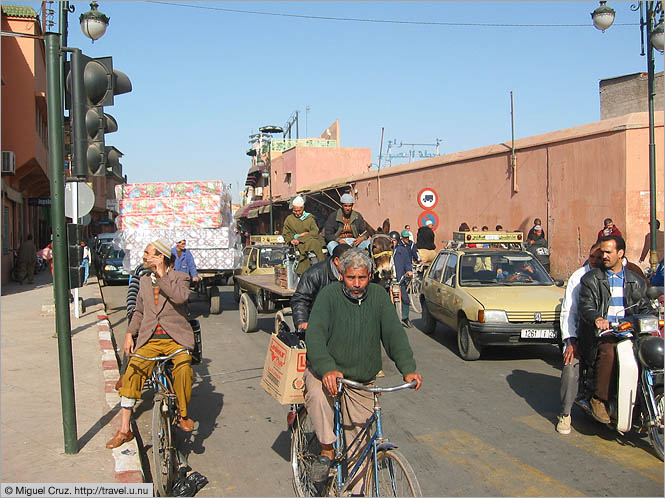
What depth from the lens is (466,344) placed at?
970 centimetres

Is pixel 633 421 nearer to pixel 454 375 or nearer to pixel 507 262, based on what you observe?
pixel 454 375

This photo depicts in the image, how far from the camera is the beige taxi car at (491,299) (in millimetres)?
9141

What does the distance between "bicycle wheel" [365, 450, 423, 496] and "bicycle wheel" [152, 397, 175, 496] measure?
5.65ft

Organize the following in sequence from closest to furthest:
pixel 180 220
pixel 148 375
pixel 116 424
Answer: pixel 148 375
pixel 116 424
pixel 180 220

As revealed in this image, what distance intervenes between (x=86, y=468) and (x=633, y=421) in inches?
183

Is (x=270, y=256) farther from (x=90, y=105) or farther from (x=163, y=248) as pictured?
(x=163, y=248)

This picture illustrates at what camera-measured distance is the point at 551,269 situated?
779 inches

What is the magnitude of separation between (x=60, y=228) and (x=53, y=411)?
2.39 metres

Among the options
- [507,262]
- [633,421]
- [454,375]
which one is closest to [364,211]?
[507,262]

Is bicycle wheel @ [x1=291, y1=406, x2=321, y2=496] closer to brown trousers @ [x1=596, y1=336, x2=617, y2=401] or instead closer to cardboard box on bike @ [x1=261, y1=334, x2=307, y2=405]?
cardboard box on bike @ [x1=261, y1=334, x2=307, y2=405]

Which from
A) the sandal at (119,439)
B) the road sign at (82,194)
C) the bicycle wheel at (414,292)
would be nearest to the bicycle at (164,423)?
the sandal at (119,439)

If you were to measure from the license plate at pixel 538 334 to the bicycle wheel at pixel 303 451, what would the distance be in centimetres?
512

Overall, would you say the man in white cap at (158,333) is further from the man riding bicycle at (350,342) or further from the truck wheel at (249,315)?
the truck wheel at (249,315)

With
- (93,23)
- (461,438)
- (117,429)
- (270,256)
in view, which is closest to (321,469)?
(461,438)
